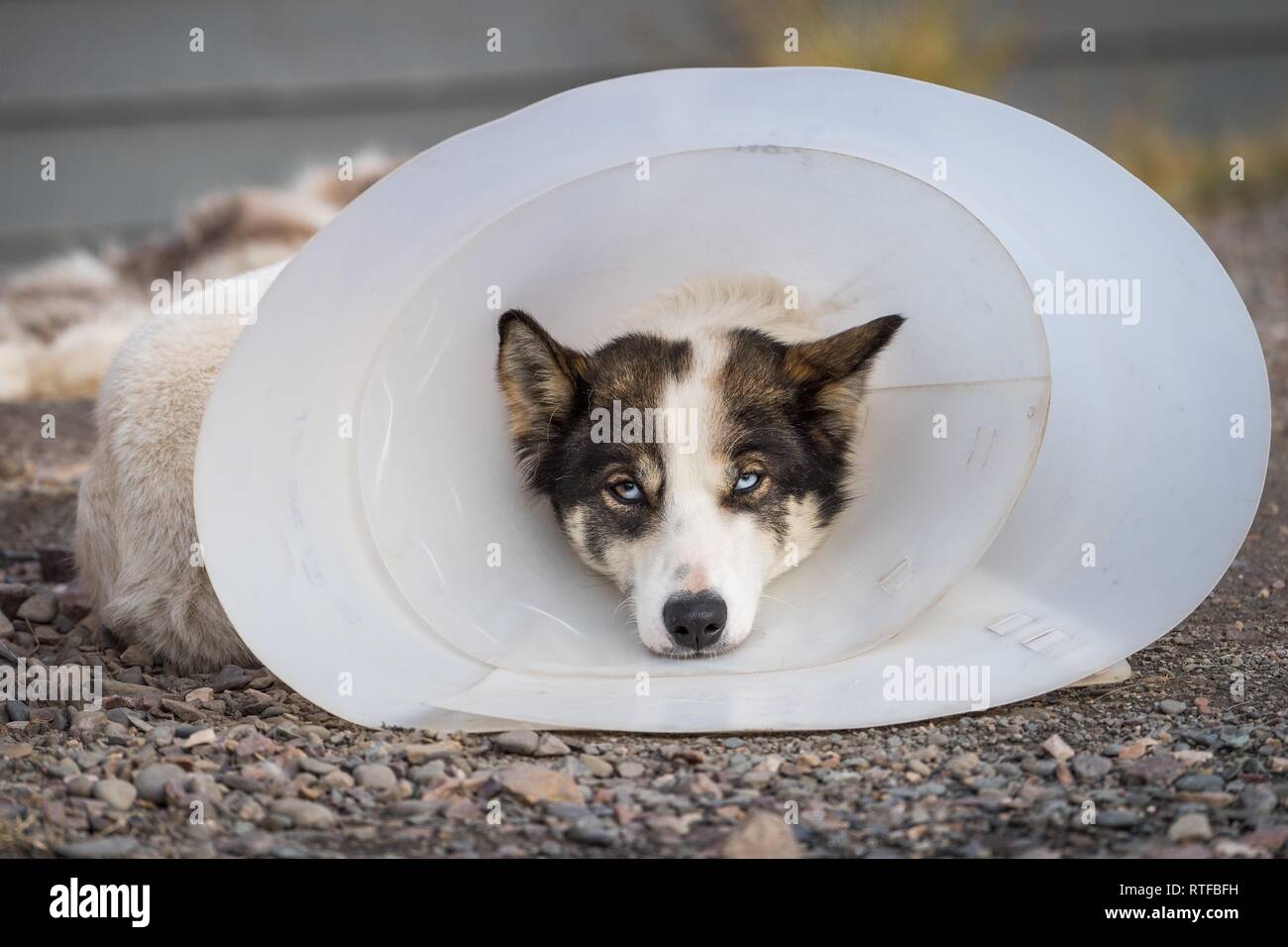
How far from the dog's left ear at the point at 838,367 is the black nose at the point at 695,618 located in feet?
A: 2.86

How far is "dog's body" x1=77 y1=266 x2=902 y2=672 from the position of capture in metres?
3.72

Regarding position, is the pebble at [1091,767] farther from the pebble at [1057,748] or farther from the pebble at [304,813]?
the pebble at [304,813]

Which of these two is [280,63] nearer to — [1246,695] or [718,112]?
[718,112]

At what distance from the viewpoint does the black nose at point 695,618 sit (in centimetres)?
353

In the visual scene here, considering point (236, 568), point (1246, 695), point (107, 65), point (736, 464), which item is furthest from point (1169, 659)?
point (107, 65)

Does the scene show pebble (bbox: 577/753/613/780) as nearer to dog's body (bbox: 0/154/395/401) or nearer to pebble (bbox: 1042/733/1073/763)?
pebble (bbox: 1042/733/1073/763)

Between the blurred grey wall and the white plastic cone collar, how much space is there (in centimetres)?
552

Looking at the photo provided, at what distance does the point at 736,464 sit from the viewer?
3814mm

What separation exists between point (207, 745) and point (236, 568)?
1.53 ft

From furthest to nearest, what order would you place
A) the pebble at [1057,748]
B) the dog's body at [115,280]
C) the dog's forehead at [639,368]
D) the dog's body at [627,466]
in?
the dog's body at [115,280] → the dog's forehead at [639,368] → the dog's body at [627,466] → the pebble at [1057,748]
